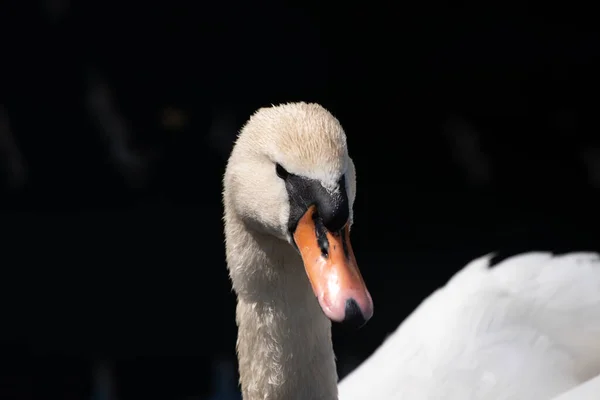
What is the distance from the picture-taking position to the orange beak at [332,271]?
62.4 inches

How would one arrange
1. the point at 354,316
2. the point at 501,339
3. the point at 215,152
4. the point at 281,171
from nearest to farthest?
the point at 354,316 < the point at 281,171 < the point at 501,339 < the point at 215,152

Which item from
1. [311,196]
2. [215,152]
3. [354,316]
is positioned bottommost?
[354,316]

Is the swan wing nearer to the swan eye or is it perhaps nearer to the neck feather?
the neck feather

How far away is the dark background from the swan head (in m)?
2.27

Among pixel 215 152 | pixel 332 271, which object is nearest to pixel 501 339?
pixel 332 271

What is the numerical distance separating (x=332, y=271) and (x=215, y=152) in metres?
2.80

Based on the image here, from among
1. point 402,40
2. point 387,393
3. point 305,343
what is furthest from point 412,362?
point 402,40

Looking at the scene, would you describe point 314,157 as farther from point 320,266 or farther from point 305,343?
point 305,343

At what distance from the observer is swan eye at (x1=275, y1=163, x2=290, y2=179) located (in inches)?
67.4

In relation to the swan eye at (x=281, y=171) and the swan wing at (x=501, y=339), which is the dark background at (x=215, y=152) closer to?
the swan wing at (x=501, y=339)

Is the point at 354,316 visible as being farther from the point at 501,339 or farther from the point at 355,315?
the point at 501,339

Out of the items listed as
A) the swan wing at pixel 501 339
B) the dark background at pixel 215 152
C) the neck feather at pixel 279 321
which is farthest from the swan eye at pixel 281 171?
the dark background at pixel 215 152

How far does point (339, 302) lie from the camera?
159cm

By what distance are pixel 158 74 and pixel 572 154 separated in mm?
1716
